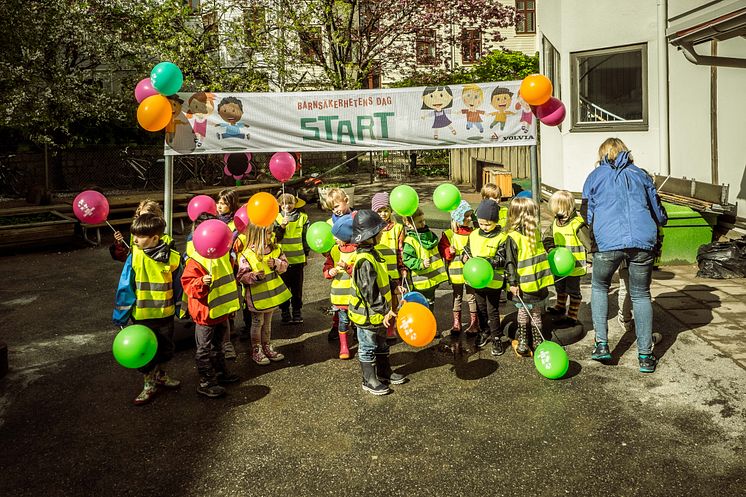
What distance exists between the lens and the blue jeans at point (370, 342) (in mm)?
5289

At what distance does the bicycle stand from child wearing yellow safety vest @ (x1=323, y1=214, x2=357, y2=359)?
16.8 metres

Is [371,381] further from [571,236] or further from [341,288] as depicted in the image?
[571,236]

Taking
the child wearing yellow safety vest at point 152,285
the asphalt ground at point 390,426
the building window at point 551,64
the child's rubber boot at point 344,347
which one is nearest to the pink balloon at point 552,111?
the asphalt ground at point 390,426

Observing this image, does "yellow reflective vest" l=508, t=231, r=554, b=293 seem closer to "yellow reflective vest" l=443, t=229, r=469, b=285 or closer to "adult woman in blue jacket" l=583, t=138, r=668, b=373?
"adult woman in blue jacket" l=583, t=138, r=668, b=373

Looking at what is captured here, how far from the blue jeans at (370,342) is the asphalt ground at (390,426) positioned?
0.32 metres

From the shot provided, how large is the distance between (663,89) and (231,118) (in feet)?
23.0

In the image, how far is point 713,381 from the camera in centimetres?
534

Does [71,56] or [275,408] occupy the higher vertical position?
[71,56]

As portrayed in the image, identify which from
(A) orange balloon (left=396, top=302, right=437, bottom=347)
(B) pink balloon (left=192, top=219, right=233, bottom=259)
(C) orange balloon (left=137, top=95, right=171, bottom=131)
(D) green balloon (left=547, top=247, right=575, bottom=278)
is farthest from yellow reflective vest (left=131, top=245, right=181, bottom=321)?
(D) green balloon (left=547, top=247, right=575, bottom=278)

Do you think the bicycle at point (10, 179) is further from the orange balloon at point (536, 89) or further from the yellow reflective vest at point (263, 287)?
the orange balloon at point (536, 89)

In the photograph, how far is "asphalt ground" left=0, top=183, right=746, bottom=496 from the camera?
4.00 m

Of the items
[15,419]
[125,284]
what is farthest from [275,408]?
[15,419]

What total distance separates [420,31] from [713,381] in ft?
57.2

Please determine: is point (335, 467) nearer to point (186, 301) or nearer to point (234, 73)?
point (186, 301)
